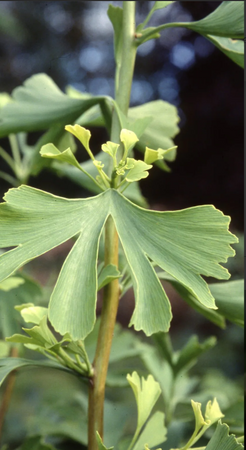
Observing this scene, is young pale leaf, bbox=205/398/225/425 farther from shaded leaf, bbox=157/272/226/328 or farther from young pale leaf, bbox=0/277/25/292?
young pale leaf, bbox=0/277/25/292

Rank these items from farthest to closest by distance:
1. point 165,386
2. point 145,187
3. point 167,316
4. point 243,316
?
1. point 145,187
2. point 165,386
3. point 243,316
4. point 167,316

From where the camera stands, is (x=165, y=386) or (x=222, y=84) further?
(x=222, y=84)

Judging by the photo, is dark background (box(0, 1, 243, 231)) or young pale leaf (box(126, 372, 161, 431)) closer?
young pale leaf (box(126, 372, 161, 431))

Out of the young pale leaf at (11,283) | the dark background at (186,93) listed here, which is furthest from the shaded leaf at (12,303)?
the dark background at (186,93)

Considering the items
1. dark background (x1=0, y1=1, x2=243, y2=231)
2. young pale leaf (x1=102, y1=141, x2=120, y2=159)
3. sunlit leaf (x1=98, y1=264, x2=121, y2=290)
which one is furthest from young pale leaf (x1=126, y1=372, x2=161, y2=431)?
dark background (x1=0, y1=1, x2=243, y2=231)

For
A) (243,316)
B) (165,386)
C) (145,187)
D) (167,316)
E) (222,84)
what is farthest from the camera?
(145,187)

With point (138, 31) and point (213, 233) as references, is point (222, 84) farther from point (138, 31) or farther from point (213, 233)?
point (213, 233)

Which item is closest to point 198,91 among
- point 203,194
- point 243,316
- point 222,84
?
point 222,84
